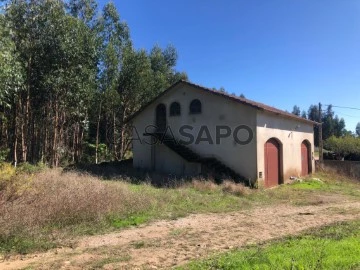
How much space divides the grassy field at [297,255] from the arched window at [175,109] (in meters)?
13.9

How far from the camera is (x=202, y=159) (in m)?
18.3

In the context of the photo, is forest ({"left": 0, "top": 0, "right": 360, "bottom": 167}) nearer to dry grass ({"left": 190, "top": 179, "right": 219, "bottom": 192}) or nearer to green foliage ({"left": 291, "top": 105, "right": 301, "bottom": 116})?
dry grass ({"left": 190, "top": 179, "right": 219, "bottom": 192})

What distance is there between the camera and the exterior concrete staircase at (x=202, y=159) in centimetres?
1720

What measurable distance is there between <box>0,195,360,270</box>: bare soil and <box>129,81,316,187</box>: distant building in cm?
645

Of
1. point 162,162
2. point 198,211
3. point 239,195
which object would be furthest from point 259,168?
point 198,211

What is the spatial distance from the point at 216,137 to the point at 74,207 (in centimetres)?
1134

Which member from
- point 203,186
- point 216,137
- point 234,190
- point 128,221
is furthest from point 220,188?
point 128,221

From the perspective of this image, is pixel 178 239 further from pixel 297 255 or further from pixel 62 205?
pixel 62 205


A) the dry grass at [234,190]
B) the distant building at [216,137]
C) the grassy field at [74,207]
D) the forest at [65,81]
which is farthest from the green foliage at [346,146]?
the grassy field at [74,207]

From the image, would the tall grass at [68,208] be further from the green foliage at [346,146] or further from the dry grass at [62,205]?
the green foliage at [346,146]

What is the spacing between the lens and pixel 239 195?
13867 mm

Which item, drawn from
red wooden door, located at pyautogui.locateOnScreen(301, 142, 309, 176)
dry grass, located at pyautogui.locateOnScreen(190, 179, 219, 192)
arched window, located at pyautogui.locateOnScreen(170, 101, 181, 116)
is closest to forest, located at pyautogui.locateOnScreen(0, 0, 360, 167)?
arched window, located at pyautogui.locateOnScreen(170, 101, 181, 116)

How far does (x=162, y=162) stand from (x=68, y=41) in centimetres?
883

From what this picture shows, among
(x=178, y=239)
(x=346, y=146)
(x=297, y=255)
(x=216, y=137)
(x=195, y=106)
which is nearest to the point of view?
(x=297, y=255)
